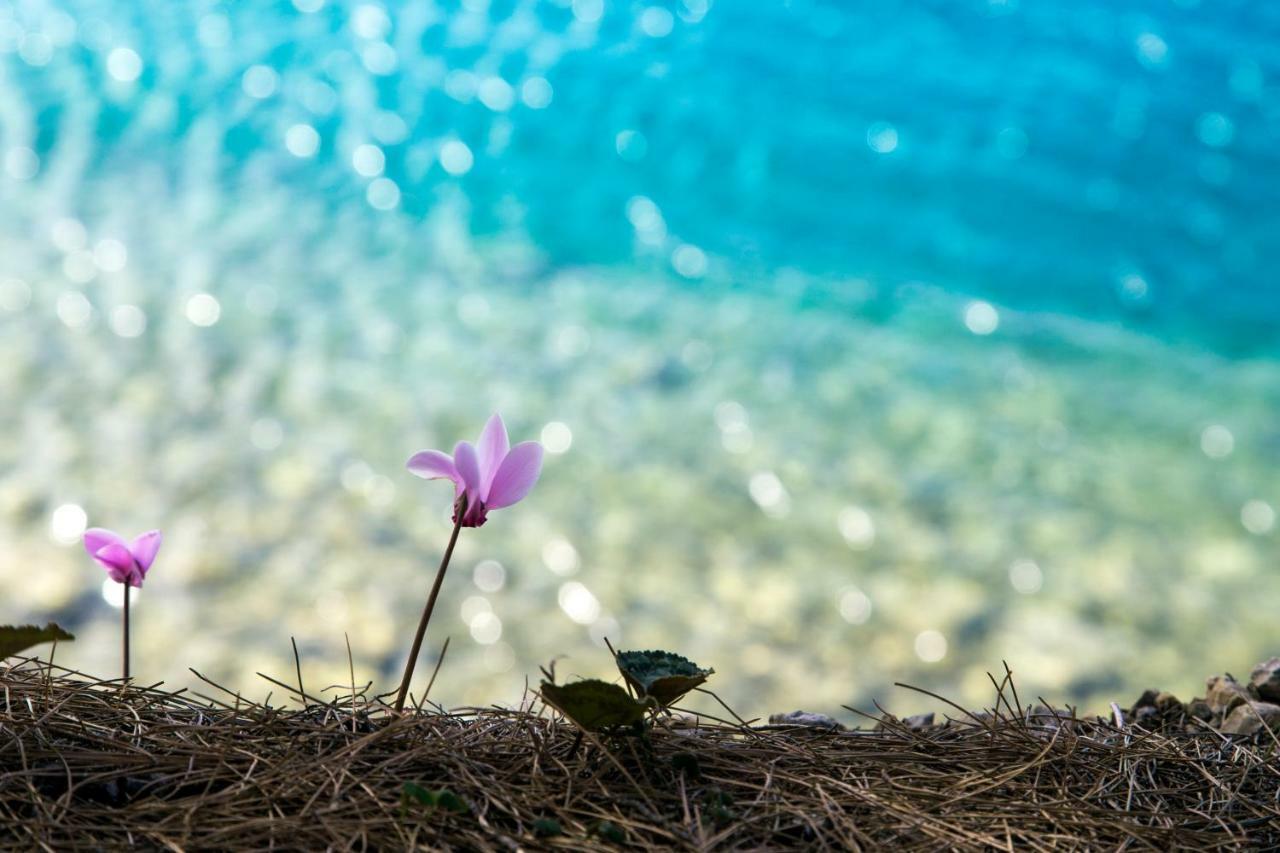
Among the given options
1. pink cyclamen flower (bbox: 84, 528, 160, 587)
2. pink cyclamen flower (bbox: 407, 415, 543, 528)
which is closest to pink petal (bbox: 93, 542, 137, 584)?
pink cyclamen flower (bbox: 84, 528, 160, 587)

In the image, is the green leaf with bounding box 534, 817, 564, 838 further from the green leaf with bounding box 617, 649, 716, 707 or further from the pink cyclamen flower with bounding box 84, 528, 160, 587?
the pink cyclamen flower with bounding box 84, 528, 160, 587

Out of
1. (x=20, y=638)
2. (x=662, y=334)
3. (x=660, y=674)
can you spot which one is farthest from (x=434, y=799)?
(x=662, y=334)

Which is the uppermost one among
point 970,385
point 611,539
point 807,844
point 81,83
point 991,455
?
point 81,83

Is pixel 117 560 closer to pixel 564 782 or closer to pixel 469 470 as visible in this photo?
pixel 469 470

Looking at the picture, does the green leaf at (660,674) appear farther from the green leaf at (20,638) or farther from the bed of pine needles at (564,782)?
the green leaf at (20,638)

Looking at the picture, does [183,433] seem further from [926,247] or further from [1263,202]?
[1263,202]

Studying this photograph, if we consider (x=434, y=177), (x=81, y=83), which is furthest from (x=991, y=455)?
(x=81, y=83)

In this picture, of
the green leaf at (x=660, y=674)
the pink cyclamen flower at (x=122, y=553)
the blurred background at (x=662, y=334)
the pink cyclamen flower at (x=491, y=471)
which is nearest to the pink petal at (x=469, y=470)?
the pink cyclamen flower at (x=491, y=471)
